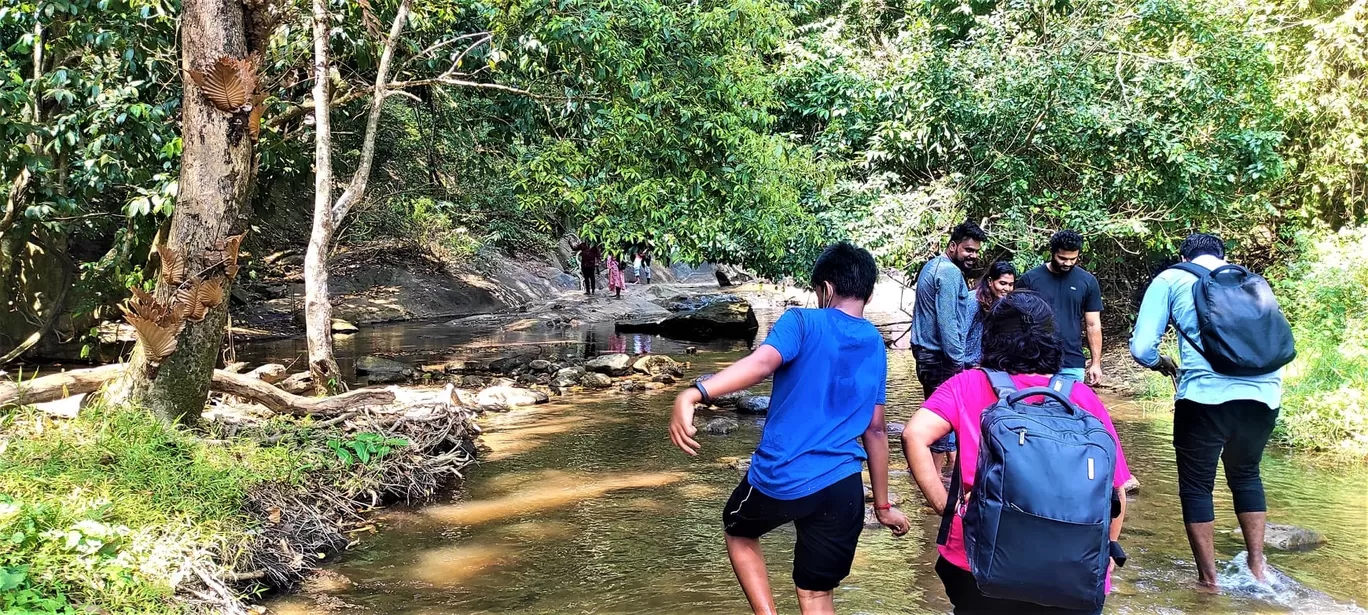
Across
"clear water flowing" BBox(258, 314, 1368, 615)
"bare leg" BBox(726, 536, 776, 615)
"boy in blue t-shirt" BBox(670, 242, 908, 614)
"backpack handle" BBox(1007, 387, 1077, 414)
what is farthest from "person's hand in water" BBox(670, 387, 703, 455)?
"clear water flowing" BBox(258, 314, 1368, 615)

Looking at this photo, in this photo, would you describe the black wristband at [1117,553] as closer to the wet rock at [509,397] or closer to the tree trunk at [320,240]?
the tree trunk at [320,240]

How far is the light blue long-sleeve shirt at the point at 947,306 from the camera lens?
539 centimetres

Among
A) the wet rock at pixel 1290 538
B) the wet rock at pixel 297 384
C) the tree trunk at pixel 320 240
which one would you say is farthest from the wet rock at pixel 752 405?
the wet rock at pixel 1290 538

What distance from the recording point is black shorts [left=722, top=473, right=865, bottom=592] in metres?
3.04

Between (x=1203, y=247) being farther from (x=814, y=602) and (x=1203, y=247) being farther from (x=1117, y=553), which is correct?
(x=814, y=602)

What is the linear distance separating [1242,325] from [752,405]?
6051mm

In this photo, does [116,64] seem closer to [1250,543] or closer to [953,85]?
[953,85]

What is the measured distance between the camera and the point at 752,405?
951 cm

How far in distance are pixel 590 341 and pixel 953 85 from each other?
8.72 meters

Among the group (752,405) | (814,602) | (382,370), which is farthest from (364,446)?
(382,370)

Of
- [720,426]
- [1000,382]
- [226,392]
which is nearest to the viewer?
[1000,382]

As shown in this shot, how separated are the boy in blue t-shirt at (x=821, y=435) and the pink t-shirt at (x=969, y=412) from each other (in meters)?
0.50

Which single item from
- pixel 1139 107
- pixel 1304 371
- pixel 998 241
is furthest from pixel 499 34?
pixel 1304 371

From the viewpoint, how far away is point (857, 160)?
11344mm
